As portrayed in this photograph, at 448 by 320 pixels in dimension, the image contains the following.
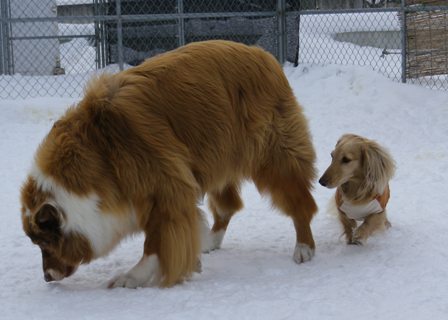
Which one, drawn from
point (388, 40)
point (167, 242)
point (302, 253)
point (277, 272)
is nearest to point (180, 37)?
point (388, 40)

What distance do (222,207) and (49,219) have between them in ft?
5.28

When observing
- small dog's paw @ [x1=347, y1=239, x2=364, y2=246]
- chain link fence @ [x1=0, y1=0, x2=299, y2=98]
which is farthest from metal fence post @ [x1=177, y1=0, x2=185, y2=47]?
small dog's paw @ [x1=347, y1=239, x2=364, y2=246]

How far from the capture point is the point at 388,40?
47.4ft

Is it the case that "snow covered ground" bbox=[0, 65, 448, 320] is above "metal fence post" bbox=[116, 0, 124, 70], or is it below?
below

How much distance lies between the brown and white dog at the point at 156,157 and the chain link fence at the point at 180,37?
535 centimetres

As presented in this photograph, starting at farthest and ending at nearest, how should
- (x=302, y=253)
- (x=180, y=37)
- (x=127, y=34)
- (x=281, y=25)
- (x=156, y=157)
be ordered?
1. (x=127, y=34)
2. (x=180, y=37)
3. (x=281, y=25)
4. (x=302, y=253)
5. (x=156, y=157)

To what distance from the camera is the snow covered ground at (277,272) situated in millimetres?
3625

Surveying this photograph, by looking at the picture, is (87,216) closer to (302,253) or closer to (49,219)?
(49,219)

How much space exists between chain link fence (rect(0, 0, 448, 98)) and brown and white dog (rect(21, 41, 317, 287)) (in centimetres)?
535

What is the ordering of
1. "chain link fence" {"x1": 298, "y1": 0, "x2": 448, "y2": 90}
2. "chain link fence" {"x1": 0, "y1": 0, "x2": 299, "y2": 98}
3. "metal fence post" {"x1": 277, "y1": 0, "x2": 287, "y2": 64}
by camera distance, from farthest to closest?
"metal fence post" {"x1": 277, "y1": 0, "x2": 287, "y2": 64} → "chain link fence" {"x1": 0, "y1": 0, "x2": 299, "y2": 98} → "chain link fence" {"x1": 298, "y1": 0, "x2": 448, "y2": 90}

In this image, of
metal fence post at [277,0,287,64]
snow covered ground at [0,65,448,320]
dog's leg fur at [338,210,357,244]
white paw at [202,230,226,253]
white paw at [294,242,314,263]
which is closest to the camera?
snow covered ground at [0,65,448,320]

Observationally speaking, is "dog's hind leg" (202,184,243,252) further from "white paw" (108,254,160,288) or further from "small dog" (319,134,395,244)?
"white paw" (108,254,160,288)

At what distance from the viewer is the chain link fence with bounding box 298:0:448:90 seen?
10.1 meters

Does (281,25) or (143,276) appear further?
(281,25)
